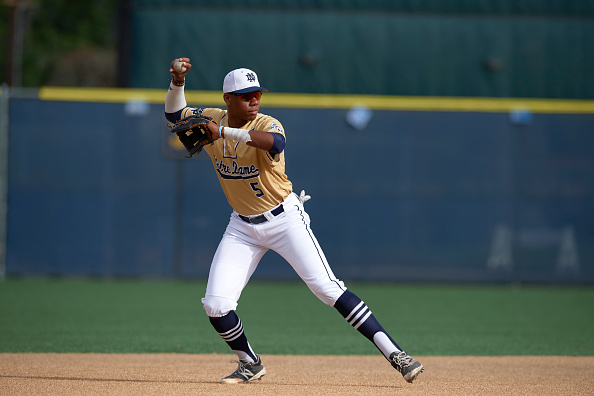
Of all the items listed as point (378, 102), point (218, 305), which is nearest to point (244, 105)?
point (218, 305)

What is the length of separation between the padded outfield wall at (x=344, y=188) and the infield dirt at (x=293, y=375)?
5.91m

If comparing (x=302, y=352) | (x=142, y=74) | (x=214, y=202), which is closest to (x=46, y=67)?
(x=142, y=74)

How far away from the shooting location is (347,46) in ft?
47.6

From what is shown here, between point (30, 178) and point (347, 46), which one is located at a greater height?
point (347, 46)

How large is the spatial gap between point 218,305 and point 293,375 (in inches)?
→ 36.3

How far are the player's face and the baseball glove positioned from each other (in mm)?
252

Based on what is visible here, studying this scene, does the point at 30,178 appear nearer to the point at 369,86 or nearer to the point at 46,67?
the point at 369,86

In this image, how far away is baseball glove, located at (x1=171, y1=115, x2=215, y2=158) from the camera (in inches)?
201

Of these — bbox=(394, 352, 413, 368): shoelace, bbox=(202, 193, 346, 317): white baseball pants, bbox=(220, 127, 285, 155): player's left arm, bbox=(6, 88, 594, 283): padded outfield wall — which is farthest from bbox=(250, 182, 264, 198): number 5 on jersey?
bbox=(6, 88, 594, 283): padded outfield wall

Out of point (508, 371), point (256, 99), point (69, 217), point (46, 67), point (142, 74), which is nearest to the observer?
point (256, 99)

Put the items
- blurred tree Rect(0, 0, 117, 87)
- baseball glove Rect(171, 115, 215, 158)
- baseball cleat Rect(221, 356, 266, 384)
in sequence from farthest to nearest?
blurred tree Rect(0, 0, 117, 87), baseball cleat Rect(221, 356, 266, 384), baseball glove Rect(171, 115, 215, 158)

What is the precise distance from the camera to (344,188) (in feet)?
42.3

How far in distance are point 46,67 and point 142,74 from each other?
24099mm

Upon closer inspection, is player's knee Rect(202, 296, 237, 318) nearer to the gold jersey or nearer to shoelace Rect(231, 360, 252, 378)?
shoelace Rect(231, 360, 252, 378)
